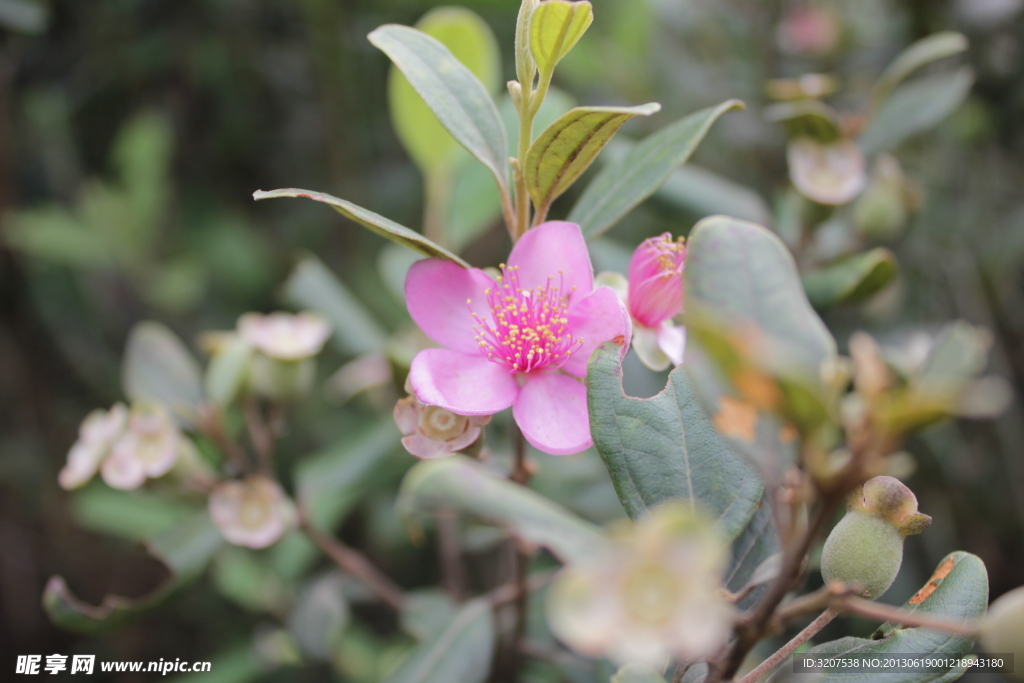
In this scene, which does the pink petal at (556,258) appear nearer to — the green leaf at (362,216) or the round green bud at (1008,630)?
the green leaf at (362,216)

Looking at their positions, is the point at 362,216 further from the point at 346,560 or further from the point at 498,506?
the point at 346,560

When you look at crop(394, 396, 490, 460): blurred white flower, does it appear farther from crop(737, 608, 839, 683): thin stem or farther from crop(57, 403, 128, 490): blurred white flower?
crop(57, 403, 128, 490): blurred white flower

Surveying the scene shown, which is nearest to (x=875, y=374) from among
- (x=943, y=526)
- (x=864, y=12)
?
(x=943, y=526)

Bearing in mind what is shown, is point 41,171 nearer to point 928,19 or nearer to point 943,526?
point 928,19

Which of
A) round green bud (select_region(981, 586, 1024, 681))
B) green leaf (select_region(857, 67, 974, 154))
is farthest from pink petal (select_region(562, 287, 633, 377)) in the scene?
green leaf (select_region(857, 67, 974, 154))

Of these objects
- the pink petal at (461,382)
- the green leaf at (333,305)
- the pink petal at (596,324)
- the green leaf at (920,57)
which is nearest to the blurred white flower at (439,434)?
the pink petal at (461,382)

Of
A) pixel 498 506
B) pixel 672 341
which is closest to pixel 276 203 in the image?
pixel 672 341
